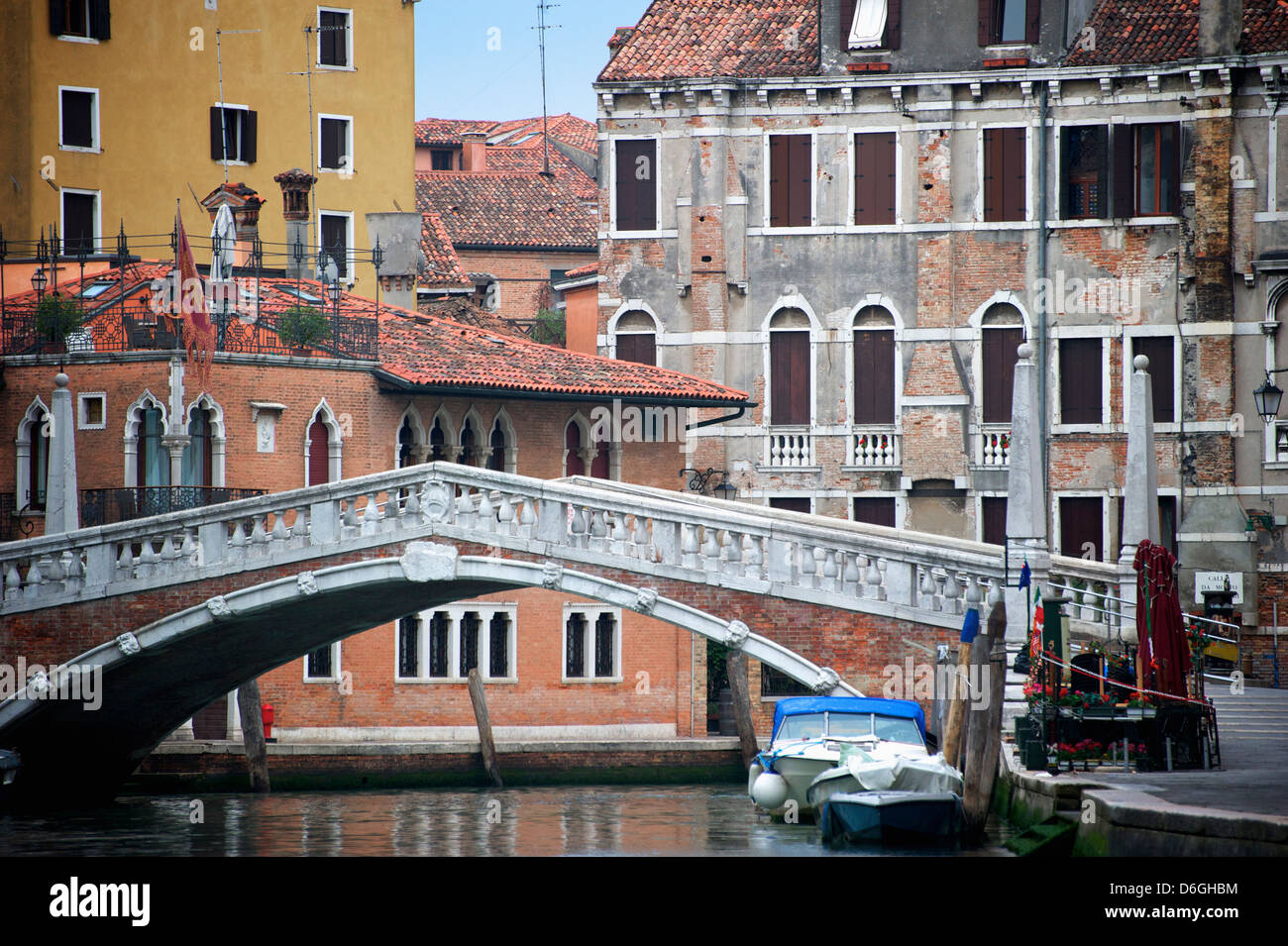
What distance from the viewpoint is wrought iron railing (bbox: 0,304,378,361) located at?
28.7 metres

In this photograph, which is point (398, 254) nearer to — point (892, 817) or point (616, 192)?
point (616, 192)

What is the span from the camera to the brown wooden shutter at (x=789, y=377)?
32.8 metres

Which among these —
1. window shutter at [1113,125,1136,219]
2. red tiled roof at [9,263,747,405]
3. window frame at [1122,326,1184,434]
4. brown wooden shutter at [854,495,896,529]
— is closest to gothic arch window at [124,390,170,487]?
red tiled roof at [9,263,747,405]

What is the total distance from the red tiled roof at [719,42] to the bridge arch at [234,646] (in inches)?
406

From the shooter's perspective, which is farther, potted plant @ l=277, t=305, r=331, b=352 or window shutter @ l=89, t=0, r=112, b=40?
window shutter @ l=89, t=0, r=112, b=40

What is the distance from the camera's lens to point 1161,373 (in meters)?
31.7

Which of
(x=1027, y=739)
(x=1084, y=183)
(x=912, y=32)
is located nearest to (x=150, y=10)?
(x=912, y=32)

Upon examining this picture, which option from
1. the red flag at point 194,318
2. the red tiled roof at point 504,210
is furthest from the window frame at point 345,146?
the red flag at point 194,318

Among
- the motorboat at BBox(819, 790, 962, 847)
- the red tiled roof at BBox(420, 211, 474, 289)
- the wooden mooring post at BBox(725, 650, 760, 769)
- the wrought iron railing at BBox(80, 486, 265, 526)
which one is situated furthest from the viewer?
the red tiled roof at BBox(420, 211, 474, 289)

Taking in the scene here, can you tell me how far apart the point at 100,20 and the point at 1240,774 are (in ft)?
86.7

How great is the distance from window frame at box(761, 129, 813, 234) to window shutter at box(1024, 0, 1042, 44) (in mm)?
3482

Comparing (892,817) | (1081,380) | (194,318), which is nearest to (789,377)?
(1081,380)

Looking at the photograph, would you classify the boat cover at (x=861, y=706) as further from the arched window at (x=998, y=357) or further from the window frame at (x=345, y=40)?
the window frame at (x=345, y=40)
